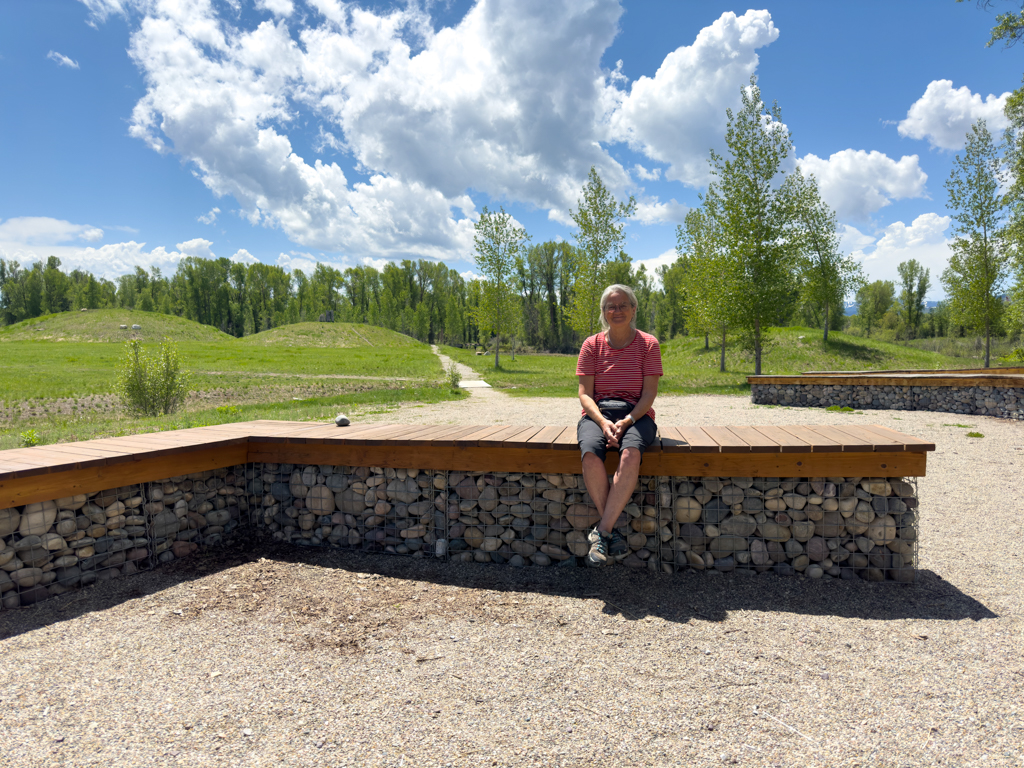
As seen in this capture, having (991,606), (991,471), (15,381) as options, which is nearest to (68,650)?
(991,606)

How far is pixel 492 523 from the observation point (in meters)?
3.56

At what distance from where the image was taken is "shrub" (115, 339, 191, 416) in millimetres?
10172

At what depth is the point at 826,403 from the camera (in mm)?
12203

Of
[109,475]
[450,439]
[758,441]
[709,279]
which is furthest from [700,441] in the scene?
[709,279]

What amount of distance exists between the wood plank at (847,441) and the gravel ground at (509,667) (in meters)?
0.81

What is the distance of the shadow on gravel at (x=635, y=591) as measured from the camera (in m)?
2.84

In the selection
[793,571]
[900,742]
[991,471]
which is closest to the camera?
[900,742]

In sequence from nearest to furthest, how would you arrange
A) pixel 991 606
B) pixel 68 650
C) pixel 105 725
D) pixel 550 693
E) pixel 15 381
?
pixel 105 725 → pixel 550 693 → pixel 68 650 → pixel 991 606 → pixel 15 381

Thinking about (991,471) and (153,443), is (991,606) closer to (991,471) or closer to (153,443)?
(991,471)

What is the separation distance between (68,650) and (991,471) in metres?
8.06

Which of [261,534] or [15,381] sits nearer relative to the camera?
[261,534]

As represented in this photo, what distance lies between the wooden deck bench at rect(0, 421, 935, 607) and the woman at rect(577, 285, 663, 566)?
6.5 inches

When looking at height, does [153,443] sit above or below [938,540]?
above

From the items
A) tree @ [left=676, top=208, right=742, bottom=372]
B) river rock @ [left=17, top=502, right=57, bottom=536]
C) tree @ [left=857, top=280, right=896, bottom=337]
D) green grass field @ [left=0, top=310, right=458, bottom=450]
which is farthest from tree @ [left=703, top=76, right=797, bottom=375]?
tree @ [left=857, top=280, right=896, bottom=337]
